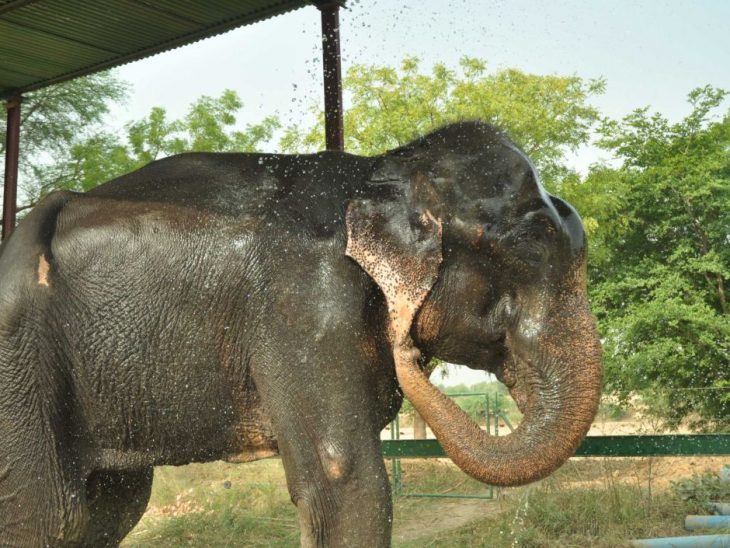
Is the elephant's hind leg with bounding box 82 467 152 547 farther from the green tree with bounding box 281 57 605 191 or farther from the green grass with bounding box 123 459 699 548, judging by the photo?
the green tree with bounding box 281 57 605 191

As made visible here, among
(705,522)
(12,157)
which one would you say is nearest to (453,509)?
(705,522)

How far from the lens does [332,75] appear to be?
5.55 meters

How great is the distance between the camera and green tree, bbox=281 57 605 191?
580 inches

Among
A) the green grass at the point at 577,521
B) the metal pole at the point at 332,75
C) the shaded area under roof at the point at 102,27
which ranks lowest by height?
the green grass at the point at 577,521

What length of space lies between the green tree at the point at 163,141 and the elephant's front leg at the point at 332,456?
1267 cm

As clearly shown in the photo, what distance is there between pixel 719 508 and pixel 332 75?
11.2 ft

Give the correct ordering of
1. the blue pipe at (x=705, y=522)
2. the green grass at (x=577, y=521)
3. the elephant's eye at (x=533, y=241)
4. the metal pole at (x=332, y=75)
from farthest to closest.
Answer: the green grass at (x=577, y=521) < the metal pole at (x=332, y=75) < the blue pipe at (x=705, y=522) < the elephant's eye at (x=533, y=241)

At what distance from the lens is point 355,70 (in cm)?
1645

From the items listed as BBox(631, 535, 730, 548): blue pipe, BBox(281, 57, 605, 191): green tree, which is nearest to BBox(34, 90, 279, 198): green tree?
BBox(281, 57, 605, 191): green tree

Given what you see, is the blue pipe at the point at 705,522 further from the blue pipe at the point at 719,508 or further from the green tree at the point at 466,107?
the green tree at the point at 466,107

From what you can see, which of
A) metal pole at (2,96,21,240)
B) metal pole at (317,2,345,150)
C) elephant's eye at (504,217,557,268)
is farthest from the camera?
metal pole at (2,96,21,240)

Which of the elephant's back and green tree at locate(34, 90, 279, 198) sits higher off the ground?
green tree at locate(34, 90, 279, 198)

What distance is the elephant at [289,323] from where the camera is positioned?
2969mm

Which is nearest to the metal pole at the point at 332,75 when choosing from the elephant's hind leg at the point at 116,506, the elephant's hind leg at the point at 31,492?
the elephant's hind leg at the point at 116,506
